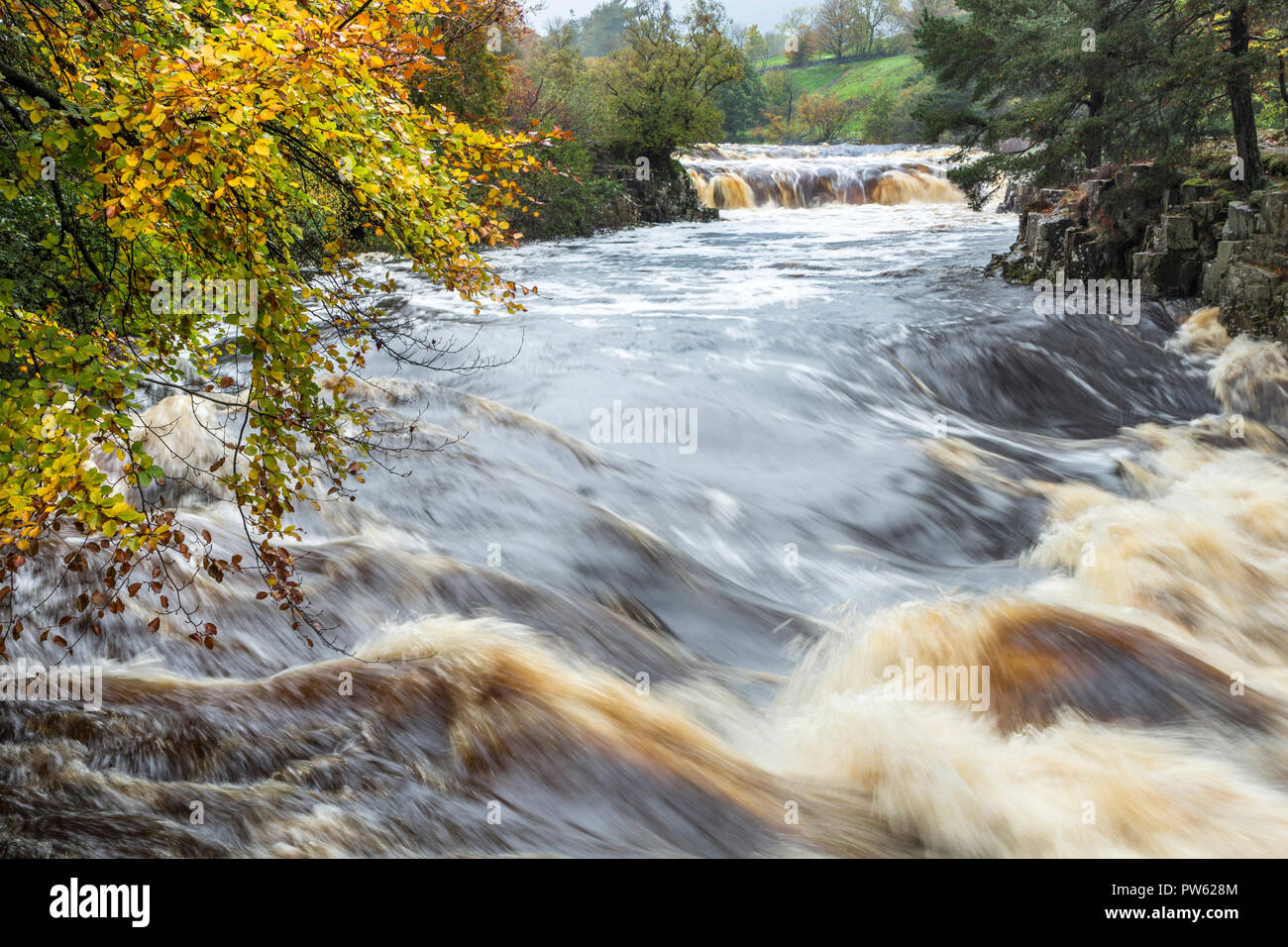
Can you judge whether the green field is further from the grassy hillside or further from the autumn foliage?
the autumn foliage

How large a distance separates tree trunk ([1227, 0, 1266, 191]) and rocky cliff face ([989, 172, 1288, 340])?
481 millimetres

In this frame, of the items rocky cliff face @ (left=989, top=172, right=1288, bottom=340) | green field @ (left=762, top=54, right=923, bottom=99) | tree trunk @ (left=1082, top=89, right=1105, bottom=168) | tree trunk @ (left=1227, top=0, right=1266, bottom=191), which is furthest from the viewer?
green field @ (left=762, top=54, right=923, bottom=99)

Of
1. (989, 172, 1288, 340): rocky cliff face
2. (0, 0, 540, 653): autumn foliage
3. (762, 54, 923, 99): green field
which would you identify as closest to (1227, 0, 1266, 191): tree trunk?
(989, 172, 1288, 340): rocky cliff face

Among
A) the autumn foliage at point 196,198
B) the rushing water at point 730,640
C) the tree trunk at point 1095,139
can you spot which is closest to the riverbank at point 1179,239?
the tree trunk at point 1095,139

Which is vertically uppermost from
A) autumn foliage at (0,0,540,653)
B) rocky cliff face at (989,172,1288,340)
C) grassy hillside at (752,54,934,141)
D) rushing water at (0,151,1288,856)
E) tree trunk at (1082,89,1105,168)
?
grassy hillside at (752,54,934,141)

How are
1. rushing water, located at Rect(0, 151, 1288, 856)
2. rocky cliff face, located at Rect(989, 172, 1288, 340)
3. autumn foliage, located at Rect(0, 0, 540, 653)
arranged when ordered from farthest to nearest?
rocky cliff face, located at Rect(989, 172, 1288, 340)
rushing water, located at Rect(0, 151, 1288, 856)
autumn foliage, located at Rect(0, 0, 540, 653)

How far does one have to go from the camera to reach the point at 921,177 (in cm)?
3284

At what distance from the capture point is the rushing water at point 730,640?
3543mm

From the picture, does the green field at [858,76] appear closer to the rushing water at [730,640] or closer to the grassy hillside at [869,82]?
the grassy hillside at [869,82]

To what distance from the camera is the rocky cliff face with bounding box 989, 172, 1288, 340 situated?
11359mm

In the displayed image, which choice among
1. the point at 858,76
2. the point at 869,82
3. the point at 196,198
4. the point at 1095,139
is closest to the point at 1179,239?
the point at 1095,139

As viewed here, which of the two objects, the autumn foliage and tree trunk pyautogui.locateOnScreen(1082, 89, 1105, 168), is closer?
the autumn foliage

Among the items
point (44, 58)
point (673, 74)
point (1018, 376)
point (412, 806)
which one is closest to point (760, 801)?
point (412, 806)

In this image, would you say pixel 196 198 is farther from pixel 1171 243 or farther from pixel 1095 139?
pixel 1171 243
